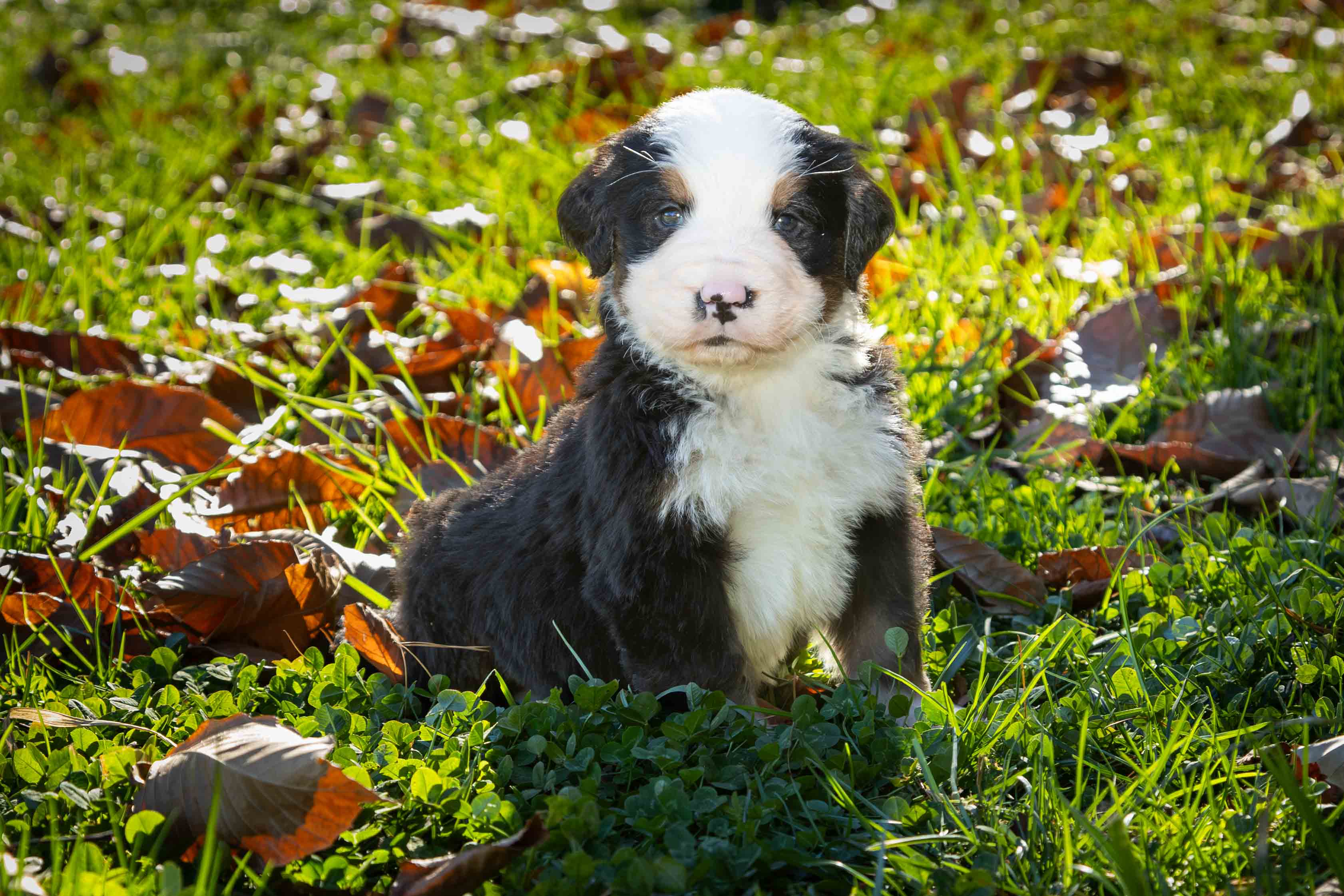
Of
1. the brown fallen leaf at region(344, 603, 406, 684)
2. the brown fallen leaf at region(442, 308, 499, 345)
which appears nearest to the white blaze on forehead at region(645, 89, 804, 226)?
the brown fallen leaf at region(344, 603, 406, 684)

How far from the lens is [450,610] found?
282 cm

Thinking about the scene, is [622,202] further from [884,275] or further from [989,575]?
[884,275]

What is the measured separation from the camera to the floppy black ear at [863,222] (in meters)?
2.60

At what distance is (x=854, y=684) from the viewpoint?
2.46 m

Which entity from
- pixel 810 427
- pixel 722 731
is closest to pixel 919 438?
pixel 810 427

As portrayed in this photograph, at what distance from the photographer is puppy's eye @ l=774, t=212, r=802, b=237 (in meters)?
2.49

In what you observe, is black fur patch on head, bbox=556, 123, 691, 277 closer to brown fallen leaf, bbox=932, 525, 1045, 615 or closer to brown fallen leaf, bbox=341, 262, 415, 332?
brown fallen leaf, bbox=932, 525, 1045, 615

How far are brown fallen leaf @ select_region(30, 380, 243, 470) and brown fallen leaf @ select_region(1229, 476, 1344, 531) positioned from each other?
277 cm

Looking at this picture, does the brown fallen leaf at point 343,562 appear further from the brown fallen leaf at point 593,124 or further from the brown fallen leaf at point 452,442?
the brown fallen leaf at point 593,124

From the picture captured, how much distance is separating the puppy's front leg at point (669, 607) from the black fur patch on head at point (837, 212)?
2.06ft

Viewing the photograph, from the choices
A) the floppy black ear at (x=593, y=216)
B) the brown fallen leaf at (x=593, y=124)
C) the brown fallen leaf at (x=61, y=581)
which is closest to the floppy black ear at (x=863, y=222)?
the floppy black ear at (x=593, y=216)

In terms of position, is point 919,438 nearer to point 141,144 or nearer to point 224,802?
point 224,802

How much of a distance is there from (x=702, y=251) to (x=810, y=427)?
0.42 metres

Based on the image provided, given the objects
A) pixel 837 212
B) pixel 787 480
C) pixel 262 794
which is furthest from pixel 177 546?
pixel 837 212
